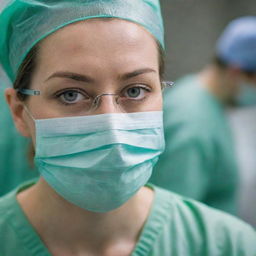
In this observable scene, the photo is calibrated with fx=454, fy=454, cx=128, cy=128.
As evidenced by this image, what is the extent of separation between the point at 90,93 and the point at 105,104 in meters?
0.05

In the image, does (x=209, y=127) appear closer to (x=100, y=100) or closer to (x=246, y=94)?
(x=246, y=94)

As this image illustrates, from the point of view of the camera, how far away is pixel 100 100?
1130mm

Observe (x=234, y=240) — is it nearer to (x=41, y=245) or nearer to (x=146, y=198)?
(x=146, y=198)

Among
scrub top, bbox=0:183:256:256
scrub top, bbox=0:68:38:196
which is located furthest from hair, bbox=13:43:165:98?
scrub top, bbox=0:68:38:196

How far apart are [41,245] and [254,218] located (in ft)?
6.06

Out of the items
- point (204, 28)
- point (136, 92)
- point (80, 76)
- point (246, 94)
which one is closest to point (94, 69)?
point (80, 76)

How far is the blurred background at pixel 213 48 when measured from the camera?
9.09 feet

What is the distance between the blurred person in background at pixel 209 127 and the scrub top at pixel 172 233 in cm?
69

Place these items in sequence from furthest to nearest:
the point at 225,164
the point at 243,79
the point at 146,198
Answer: the point at 243,79 → the point at 225,164 → the point at 146,198

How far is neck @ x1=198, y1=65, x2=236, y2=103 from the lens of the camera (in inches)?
97.4

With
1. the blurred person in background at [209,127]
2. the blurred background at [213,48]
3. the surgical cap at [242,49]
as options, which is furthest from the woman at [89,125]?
the surgical cap at [242,49]

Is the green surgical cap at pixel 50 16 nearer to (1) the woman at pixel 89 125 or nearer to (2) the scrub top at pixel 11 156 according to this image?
(1) the woman at pixel 89 125

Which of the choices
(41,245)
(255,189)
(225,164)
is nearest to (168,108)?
(225,164)

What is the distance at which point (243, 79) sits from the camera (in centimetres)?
253
